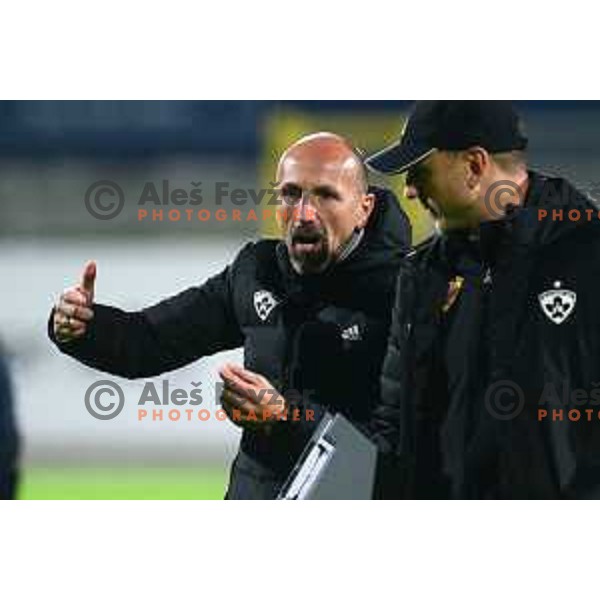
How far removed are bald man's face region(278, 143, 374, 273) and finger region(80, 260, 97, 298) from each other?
47 centimetres

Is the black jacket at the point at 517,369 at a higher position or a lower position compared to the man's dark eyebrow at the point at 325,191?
lower

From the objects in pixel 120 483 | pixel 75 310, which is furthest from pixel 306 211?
pixel 120 483

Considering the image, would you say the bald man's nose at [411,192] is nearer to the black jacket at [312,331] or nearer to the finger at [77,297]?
the black jacket at [312,331]

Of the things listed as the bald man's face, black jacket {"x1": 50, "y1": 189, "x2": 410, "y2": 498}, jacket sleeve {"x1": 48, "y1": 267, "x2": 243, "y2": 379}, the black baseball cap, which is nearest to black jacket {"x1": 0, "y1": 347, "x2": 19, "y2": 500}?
jacket sleeve {"x1": 48, "y1": 267, "x2": 243, "y2": 379}

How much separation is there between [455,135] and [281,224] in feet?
1.60

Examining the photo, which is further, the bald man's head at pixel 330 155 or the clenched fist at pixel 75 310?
the clenched fist at pixel 75 310

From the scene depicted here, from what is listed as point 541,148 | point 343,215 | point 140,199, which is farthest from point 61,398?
point 541,148

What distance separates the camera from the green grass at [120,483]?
12.2 ft

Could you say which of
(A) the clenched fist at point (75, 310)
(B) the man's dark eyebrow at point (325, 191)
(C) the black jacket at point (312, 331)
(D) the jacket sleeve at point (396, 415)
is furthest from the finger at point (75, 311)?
(D) the jacket sleeve at point (396, 415)

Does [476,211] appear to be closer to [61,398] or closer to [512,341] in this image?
[512,341]

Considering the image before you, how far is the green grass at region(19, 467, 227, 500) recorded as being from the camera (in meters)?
3.73

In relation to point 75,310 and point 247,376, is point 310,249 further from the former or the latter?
point 75,310

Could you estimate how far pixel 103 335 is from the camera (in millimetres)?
2973

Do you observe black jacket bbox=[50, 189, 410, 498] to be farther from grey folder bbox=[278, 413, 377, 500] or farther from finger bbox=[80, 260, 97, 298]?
finger bbox=[80, 260, 97, 298]
